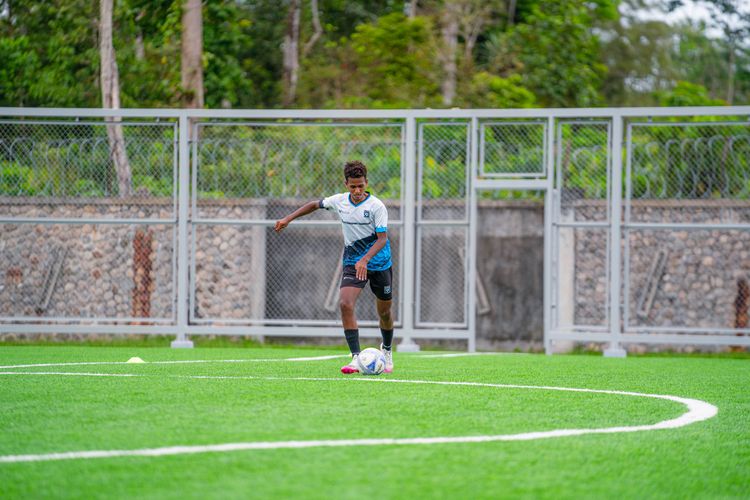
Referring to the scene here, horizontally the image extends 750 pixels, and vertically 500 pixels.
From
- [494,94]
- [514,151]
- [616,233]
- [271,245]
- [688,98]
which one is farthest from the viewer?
[688,98]

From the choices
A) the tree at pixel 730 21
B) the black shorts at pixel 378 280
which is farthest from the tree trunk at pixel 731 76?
the black shorts at pixel 378 280

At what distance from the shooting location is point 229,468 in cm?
464

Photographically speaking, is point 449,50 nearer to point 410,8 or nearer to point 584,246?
point 410,8

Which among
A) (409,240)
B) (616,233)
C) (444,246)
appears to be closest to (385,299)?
(409,240)

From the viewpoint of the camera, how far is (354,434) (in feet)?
18.2

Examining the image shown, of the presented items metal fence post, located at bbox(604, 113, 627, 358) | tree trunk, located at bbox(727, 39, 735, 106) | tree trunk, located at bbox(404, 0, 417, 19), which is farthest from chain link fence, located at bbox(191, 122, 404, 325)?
tree trunk, located at bbox(727, 39, 735, 106)

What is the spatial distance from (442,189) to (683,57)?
2965 cm

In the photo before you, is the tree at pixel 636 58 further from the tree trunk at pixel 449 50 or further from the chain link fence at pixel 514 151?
the chain link fence at pixel 514 151

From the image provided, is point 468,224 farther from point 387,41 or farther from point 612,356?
point 387,41

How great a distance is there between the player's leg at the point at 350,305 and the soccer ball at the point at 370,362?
0.13 m

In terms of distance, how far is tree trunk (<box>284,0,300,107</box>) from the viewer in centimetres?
3259

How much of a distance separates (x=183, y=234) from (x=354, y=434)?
8888mm

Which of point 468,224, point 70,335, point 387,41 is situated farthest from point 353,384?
point 387,41

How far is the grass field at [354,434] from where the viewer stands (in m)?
4.44
